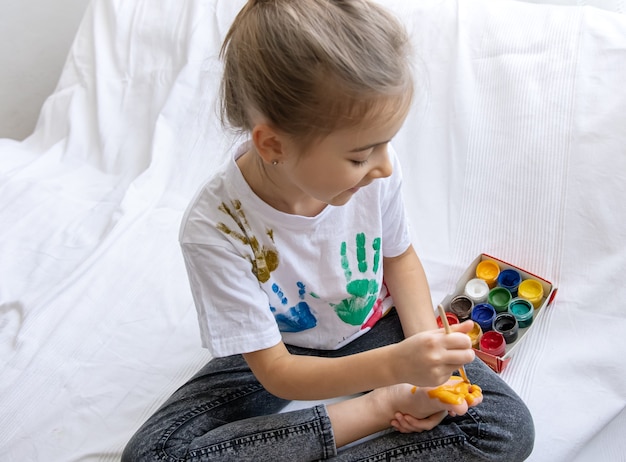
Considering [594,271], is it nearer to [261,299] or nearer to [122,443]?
[261,299]

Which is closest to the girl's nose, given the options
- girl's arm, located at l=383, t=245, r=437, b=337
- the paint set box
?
girl's arm, located at l=383, t=245, r=437, b=337

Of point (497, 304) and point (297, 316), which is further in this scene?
point (497, 304)

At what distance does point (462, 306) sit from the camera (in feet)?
3.40

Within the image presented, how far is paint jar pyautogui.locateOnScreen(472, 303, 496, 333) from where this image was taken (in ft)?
3.29

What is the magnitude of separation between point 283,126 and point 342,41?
0.33 feet

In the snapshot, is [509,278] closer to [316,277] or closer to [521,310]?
[521,310]

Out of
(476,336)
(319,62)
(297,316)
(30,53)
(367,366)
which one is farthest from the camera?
(30,53)

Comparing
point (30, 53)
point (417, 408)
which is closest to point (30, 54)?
point (30, 53)

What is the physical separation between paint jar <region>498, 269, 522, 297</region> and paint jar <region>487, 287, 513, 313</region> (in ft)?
0.04

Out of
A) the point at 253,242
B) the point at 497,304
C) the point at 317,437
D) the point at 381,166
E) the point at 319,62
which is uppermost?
the point at 319,62

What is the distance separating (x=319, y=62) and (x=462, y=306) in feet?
1.74

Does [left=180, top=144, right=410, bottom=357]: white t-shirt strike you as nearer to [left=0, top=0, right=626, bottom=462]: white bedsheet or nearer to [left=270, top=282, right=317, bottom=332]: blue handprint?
[left=270, top=282, right=317, bottom=332]: blue handprint

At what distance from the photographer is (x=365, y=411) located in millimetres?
866

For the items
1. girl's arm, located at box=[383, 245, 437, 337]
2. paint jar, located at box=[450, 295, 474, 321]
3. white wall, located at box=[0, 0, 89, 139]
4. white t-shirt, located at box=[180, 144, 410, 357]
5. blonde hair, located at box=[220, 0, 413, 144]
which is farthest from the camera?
white wall, located at box=[0, 0, 89, 139]
